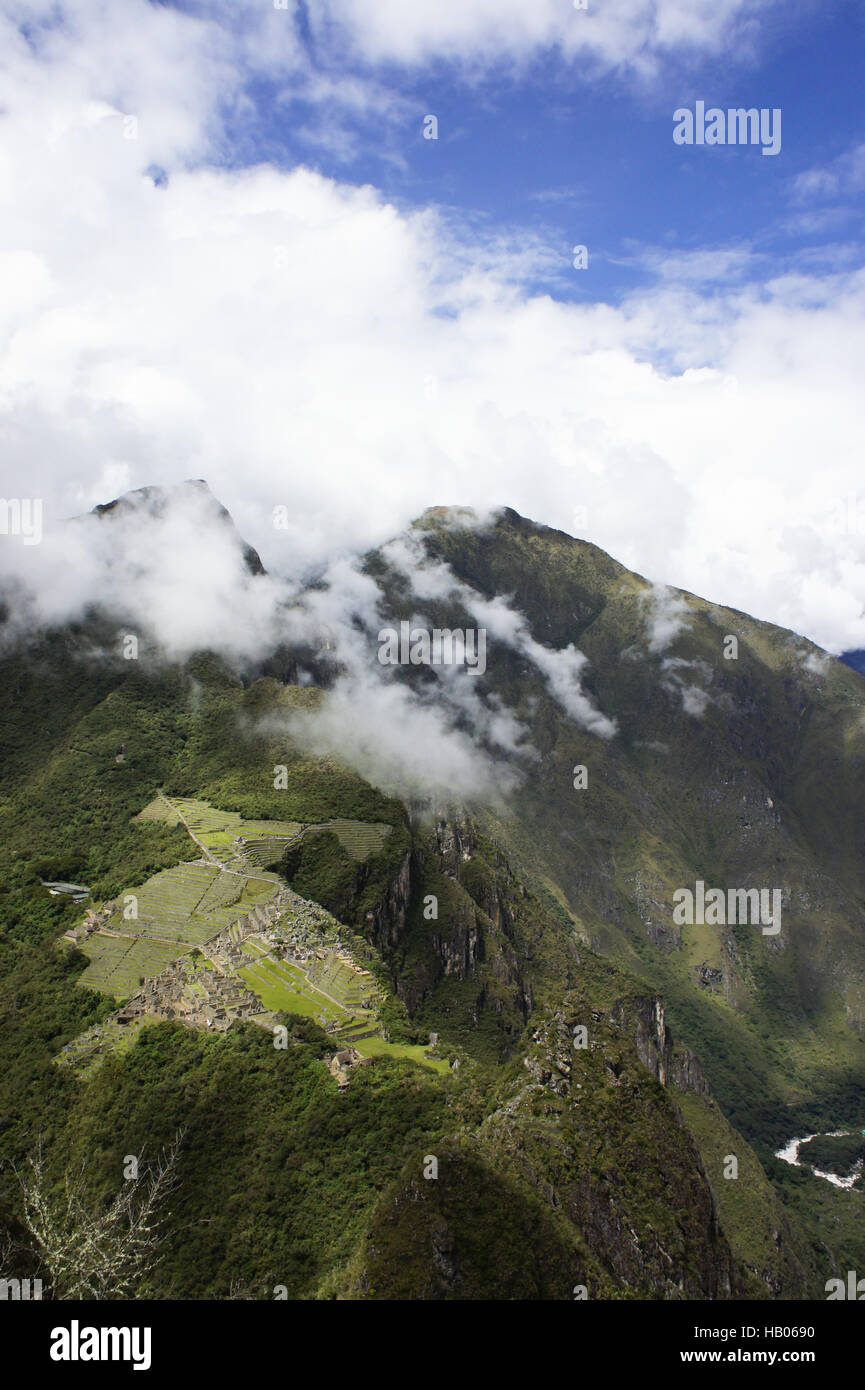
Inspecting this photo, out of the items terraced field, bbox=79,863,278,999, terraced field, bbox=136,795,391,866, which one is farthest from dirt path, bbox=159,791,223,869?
terraced field, bbox=79,863,278,999

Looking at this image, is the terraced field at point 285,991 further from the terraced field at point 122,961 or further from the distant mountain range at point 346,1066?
the terraced field at point 122,961

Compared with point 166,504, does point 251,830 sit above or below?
below

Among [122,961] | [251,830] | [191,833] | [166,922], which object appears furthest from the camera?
[251,830]

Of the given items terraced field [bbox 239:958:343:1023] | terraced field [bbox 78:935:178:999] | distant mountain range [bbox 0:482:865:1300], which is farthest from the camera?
terraced field [bbox 78:935:178:999]

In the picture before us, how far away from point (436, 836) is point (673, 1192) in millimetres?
81574

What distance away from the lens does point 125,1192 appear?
47.9 m

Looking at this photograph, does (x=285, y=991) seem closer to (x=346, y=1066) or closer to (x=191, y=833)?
(x=346, y=1066)

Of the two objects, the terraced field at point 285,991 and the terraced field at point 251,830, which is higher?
the terraced field at point 251,830

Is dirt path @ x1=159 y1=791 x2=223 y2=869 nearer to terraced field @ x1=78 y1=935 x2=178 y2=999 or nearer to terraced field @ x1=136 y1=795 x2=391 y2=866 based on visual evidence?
terraced field @ x1=136 y1=795 x2=391 y2=866

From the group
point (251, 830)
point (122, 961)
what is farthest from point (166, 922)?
point (251, 830)

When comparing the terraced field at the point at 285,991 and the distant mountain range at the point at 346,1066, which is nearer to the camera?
the distant mountain range at the point at 346,1066

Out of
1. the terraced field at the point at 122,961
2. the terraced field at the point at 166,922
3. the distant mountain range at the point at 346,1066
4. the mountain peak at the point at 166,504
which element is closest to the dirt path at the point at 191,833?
the distant mountain range at the point at 346,1066

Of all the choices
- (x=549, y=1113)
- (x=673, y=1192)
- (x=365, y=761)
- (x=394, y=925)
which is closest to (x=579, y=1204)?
(x=549, y=1113)

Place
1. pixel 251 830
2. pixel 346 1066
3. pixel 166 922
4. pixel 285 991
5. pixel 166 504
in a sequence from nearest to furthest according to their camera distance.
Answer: pixel 346 1066 → pixel 285 991 → pixel 166 922 → pixel 251 830 → pixel 166 504
